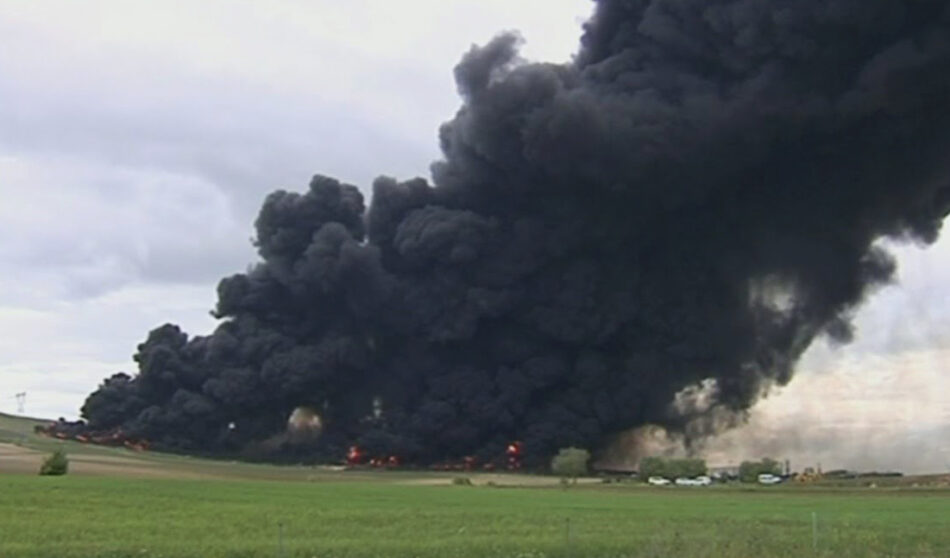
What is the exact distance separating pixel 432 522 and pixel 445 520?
1.32 metres

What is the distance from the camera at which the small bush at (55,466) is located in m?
80.3

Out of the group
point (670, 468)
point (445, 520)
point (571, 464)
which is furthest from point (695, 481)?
point (445, 520)

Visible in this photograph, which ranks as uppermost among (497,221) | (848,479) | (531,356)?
(497,221)

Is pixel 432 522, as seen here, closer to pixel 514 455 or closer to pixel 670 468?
pixel 670 468

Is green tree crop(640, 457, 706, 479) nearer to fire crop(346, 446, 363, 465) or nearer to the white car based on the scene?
the white car

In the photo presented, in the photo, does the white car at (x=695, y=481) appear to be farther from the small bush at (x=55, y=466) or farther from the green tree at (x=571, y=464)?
the small bush at (x=55, y=466)

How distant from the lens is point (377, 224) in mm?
110250

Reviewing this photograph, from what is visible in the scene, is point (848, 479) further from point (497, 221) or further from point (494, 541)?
point (494, 541)

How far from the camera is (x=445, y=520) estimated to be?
46.3m

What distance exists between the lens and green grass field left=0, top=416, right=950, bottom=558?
110 ft

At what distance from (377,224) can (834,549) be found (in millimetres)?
80256

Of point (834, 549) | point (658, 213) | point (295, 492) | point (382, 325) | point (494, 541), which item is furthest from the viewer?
point (382, 325)

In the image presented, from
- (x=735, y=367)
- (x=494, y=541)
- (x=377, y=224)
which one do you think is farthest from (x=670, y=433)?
(x=494, y=541)

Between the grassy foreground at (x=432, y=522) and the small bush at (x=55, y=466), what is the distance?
24.6 ft
